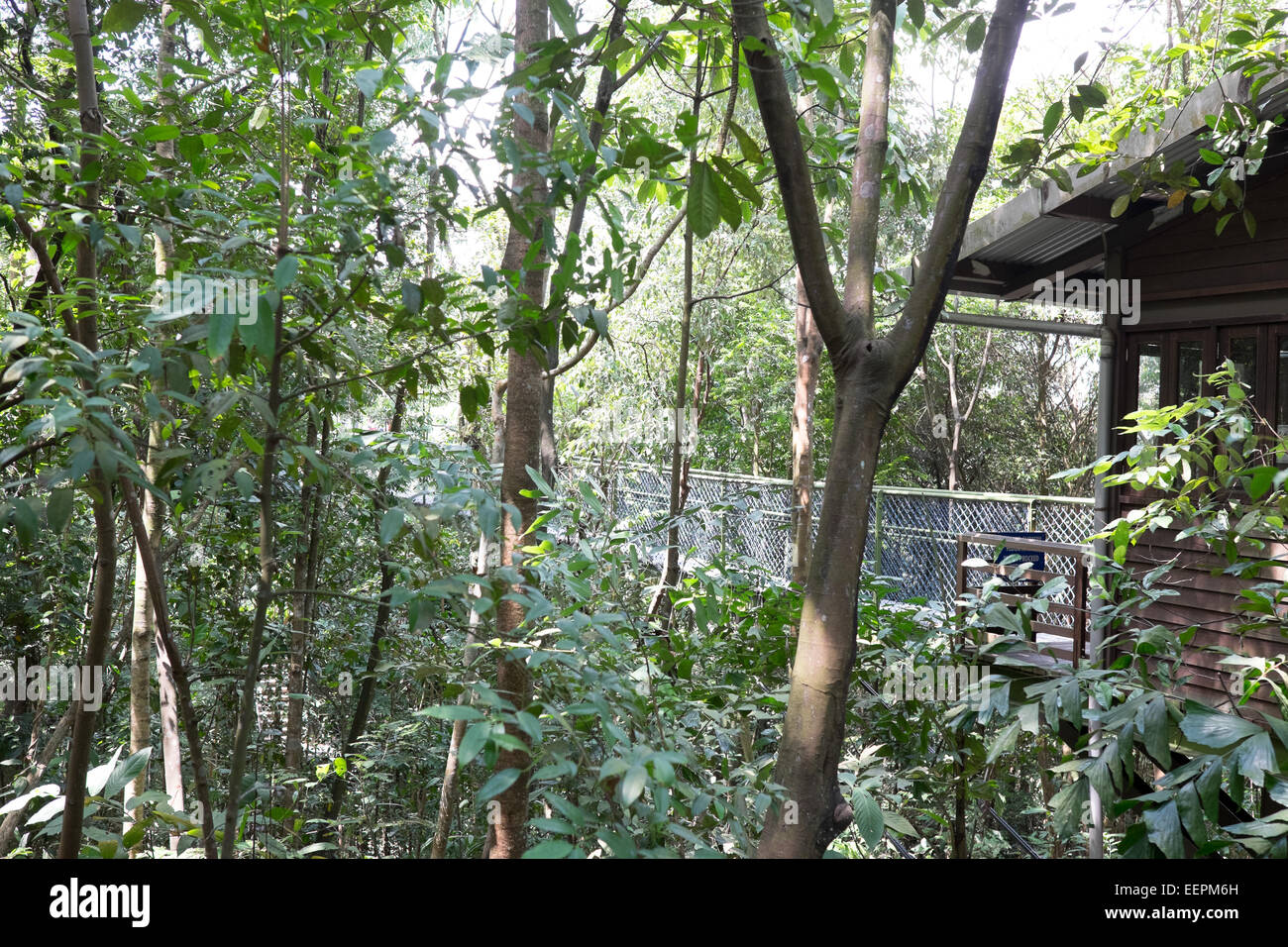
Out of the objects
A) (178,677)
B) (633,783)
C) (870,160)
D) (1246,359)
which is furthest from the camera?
(1246,359)

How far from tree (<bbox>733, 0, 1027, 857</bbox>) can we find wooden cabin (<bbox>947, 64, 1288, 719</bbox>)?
11.6 feet

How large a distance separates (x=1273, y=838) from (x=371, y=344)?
450 cm

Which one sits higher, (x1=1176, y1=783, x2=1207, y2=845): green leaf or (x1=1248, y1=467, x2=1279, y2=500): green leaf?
(x1=1248, y1=467, x2=1279, y2=500): green leaf

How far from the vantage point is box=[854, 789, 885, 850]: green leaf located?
1985 millimetres

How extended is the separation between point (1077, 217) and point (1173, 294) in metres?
1.21

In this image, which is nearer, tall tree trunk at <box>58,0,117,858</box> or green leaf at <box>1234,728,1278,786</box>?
green leaf at <box>1234,728,1278,786</box>

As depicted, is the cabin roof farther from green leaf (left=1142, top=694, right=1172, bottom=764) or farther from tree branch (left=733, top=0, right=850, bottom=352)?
green leaf (left=1142, top=694, right=1172, bottom=764)

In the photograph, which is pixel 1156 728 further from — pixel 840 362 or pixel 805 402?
pixel 805 402

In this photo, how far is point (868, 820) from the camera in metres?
2.00

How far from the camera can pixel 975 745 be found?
2.83m

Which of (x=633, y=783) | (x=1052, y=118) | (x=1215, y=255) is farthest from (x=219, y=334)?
(x=1215, y=255)

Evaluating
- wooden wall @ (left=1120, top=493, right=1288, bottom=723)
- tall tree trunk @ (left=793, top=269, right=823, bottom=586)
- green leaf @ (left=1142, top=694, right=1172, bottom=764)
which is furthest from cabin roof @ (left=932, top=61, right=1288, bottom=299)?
green leaf @ (left=1142, top=694, right=1172, bottom=764)

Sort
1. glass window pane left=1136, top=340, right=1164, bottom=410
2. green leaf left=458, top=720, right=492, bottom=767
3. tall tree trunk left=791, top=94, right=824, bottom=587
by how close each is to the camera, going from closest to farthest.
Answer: green leaf left=458, top=720, right=492, bottom=767 → glass window pane left=1136, top=340, right=1164, bottom=410 → tall tree trunk left=791, top=94, right=824, bottom=587
